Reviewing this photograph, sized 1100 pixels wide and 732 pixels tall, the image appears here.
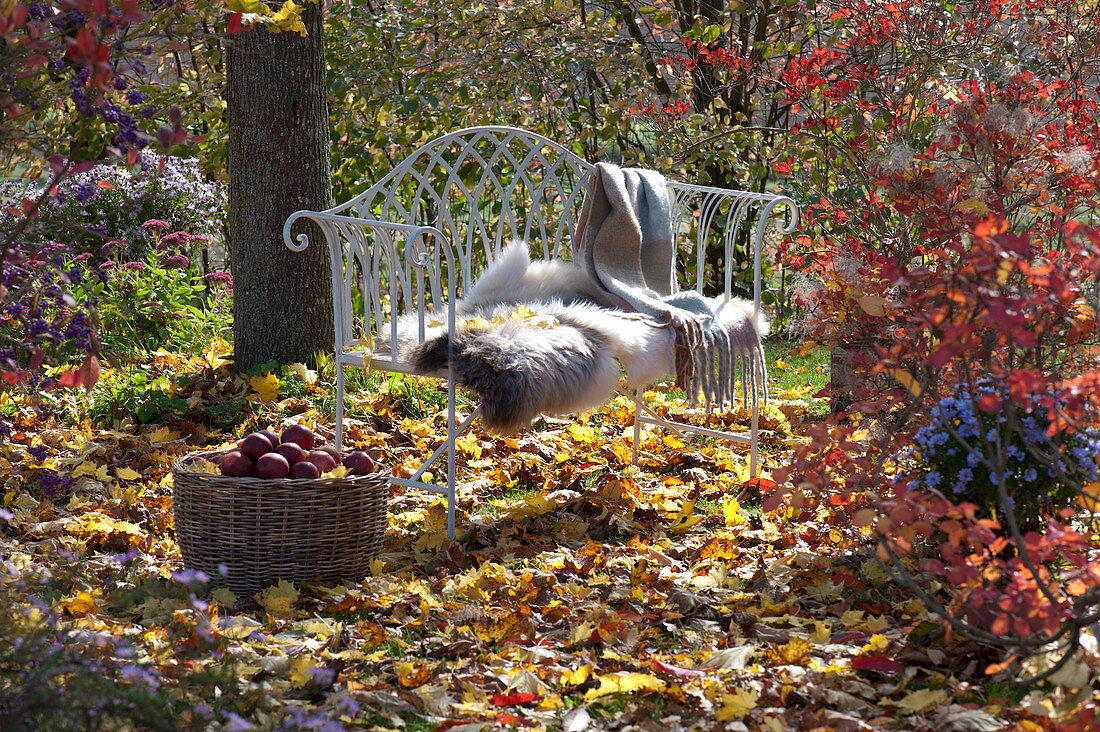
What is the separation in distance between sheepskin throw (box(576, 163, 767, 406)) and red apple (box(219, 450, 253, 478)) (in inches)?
49.7

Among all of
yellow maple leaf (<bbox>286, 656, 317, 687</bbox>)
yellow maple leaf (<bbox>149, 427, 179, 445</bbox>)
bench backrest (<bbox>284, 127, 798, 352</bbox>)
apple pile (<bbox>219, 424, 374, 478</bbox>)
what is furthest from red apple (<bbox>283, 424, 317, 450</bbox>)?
yellow maple leaf (<bbox>149, 427, 179, 445</bbox>)

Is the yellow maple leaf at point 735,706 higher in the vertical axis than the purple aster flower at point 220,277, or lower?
lower

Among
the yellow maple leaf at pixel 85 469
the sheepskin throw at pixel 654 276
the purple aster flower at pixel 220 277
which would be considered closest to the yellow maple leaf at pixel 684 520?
the sheepskin throw at pixel 654 276

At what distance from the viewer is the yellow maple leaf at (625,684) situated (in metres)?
1.76

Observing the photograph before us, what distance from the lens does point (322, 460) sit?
232 centimetres

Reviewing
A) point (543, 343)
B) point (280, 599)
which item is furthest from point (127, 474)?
point (543, 343)

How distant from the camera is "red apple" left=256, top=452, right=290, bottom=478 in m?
2.25

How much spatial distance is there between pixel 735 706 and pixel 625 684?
20cm

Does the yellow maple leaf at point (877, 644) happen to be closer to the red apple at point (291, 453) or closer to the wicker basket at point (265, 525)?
the wicker basket at point (265, 525)

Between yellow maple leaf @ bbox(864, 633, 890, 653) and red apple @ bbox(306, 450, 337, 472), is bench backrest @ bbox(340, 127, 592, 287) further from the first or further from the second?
yellow maple leaf @ bbox(864, 633, 890, 653)

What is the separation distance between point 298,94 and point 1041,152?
8.80 ft

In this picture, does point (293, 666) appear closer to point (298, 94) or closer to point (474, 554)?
point (474, 554)

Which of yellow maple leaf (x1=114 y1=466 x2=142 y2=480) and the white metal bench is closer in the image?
the white metal bench

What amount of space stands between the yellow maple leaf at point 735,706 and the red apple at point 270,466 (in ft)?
3.68
